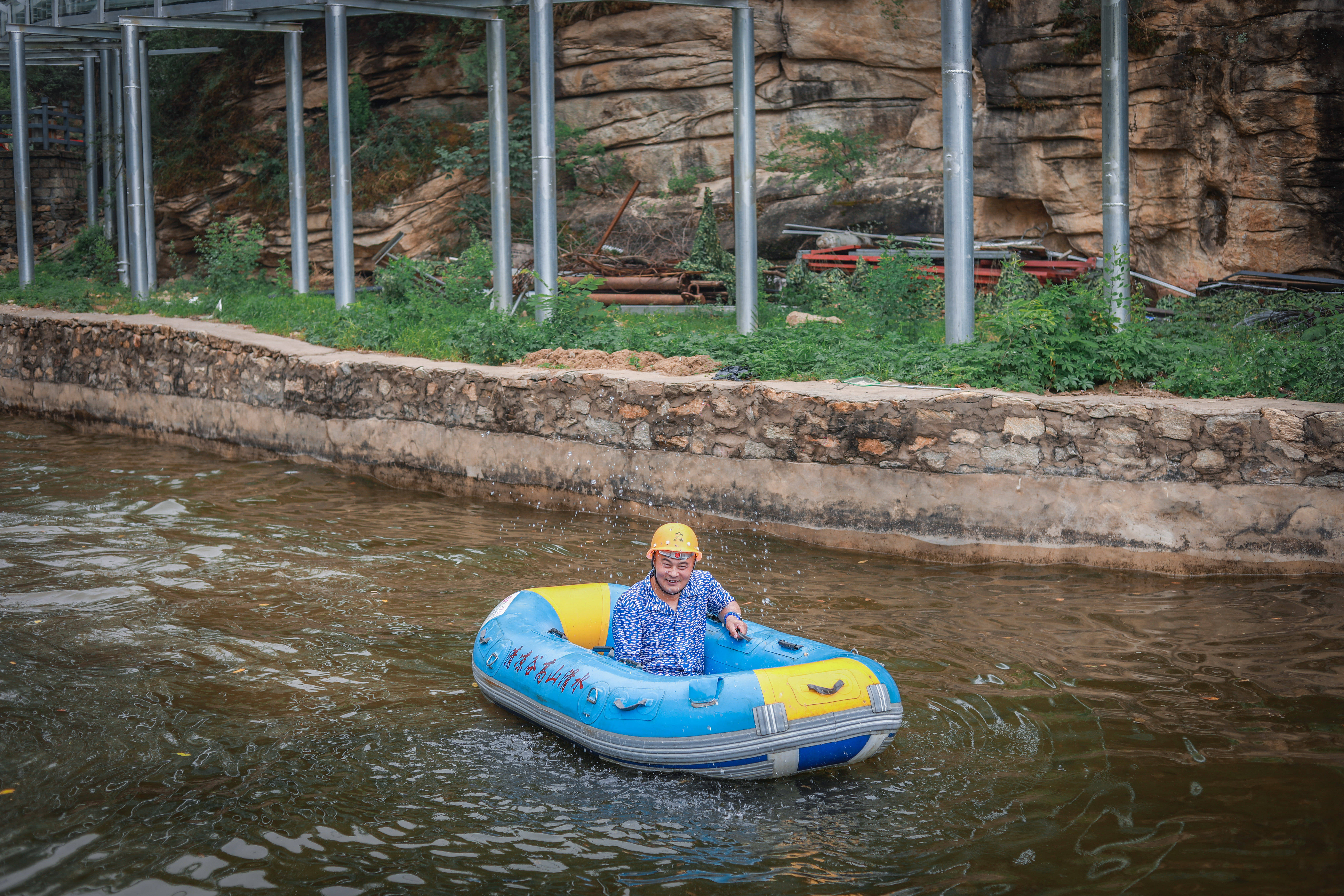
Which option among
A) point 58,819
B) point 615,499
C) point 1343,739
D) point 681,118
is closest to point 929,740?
point 1343,739

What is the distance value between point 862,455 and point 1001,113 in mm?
10350

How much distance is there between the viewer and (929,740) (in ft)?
16.0

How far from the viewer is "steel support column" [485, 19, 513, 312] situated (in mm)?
14586

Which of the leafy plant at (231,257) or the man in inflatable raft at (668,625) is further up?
the leafy plant at (231,257)

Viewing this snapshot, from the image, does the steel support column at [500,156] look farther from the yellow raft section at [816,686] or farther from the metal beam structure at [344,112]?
the yellow raft section at [816,686]

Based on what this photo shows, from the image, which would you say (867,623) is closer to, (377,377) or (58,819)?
(58,819)

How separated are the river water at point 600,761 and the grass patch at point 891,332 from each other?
1719 mm

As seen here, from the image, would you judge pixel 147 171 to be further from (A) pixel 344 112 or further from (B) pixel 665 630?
(B) pixel 665 630

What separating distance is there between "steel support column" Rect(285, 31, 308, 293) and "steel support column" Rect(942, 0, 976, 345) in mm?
11298

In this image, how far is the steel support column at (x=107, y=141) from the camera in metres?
23.5

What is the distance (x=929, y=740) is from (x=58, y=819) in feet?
11.4

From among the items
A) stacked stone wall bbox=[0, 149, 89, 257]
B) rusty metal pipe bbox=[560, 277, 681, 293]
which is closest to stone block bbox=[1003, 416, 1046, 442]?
rusty metal pipe bbox=[560, 277, 681, 293]

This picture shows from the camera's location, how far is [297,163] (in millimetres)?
17406

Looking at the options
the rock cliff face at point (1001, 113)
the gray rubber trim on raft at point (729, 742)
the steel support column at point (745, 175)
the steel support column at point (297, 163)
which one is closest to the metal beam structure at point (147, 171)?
the rock cliff face at point (1001, 113)
